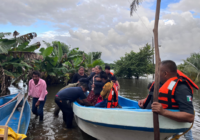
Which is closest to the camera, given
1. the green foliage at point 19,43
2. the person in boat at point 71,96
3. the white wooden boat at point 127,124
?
the white wooden boat at point 127,124

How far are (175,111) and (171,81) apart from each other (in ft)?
1.66

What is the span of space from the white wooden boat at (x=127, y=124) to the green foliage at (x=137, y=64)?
25.7 metres

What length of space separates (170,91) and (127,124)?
3.51 feet

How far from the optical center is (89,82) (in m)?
6.17

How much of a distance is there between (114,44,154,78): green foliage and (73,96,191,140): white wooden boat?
25.7 m

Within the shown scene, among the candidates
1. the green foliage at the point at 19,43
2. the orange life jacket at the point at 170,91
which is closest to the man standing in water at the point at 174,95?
the orange life jacket at the point at 170,91

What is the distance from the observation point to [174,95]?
2.66 meters

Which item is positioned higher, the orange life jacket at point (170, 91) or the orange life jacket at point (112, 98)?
the orange life jacket at point (170, 91)

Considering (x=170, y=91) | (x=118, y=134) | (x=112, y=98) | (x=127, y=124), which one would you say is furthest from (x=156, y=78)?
(x=112, y=98)

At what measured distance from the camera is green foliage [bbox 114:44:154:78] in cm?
2856

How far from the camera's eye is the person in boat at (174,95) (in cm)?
253

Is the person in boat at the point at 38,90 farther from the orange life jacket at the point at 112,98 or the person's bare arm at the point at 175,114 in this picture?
the person's bare arm at the point at 175,114

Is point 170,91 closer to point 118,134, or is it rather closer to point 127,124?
point 127,124

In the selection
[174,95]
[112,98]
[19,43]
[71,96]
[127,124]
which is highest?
[19,43]
